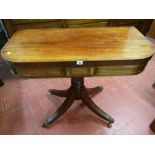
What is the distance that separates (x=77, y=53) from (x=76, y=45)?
12cm

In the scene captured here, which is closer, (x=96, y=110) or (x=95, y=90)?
(x=96, y=110)

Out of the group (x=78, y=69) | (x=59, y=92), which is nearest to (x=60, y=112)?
(x=59, y=92)

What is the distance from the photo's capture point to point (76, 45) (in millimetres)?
1145

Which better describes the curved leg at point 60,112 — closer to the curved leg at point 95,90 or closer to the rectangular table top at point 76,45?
the curved leg at point 95,90

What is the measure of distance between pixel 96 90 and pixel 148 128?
0.67m

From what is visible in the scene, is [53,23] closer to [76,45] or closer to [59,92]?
[59,92]

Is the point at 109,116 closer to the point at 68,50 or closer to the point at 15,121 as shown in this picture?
the point at 68,50

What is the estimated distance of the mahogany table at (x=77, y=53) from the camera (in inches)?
38.9

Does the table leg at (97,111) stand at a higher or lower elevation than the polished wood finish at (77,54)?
lower

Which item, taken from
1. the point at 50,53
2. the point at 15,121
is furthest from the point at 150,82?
the point at 15,121

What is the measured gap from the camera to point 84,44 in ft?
3.78

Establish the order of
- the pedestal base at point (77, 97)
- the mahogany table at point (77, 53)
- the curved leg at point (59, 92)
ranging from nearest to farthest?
the mahogany table at point (77, 53)
the pedestal base at point (77, 97)
the curved leg at point (59, 92)

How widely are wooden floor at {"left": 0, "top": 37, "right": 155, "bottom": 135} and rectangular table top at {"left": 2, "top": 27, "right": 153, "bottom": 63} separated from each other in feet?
2.58

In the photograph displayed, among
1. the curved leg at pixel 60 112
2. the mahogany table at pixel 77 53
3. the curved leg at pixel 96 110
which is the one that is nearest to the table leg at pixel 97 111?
the curved leg at pixel 96 110
